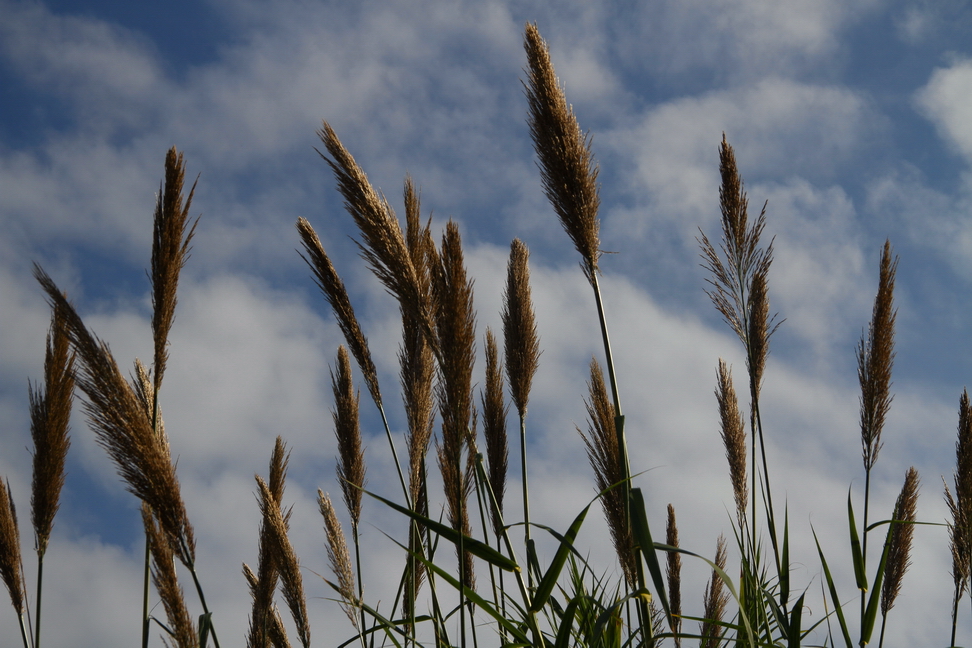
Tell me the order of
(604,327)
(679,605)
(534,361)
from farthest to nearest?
1. (679,605)
2. (534,361)
3. (604,327)

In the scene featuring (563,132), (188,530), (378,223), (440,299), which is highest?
(563,132)

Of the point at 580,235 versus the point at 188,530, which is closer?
the point at 188,530

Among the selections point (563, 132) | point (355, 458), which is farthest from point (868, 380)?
point (355, 458)

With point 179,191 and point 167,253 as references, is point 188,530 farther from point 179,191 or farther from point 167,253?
point 179,191

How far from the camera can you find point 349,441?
3.77 m

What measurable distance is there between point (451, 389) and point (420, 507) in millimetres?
1277

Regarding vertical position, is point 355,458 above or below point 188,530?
above

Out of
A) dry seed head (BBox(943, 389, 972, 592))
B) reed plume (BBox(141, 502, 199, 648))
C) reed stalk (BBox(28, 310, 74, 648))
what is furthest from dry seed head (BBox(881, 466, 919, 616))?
reed stalk (BBox(28, 310, 74, 648))

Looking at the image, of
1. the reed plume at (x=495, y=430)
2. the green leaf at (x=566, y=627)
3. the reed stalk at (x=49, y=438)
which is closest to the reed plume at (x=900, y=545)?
the reed plume at (x=495, y=430)

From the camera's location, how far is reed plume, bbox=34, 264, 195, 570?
1.81 m

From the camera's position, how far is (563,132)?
2330 mm

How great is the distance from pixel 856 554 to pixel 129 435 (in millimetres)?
2512

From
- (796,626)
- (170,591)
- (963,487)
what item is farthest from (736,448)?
(170,591)

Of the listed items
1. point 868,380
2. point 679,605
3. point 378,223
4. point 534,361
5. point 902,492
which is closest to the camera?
point 378,223
